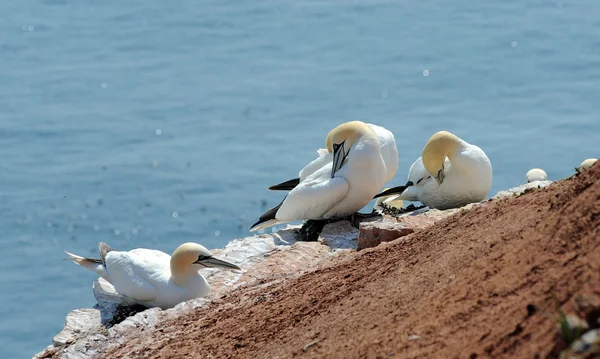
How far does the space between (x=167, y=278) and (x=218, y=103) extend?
23.4 ft

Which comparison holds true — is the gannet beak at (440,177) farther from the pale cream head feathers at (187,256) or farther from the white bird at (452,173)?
the pale cream head feathers at (187,256)

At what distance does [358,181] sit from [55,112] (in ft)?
22.7

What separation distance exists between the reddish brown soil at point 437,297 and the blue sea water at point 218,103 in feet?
16.1

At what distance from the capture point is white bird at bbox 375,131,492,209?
30.5ft

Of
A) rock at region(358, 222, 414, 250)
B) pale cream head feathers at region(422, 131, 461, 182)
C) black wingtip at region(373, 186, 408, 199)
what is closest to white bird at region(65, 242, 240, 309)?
rock at region(358, 222, 414, 250)

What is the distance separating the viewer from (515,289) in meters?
4.07

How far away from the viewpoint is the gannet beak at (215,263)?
7.61 metres

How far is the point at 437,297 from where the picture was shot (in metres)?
4.48

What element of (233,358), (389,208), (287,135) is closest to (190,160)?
(287,135)

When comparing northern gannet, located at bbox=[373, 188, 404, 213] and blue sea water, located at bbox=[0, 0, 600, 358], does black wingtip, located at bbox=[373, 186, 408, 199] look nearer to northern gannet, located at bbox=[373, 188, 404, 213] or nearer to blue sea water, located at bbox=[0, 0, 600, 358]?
northern gannet, located at bbox=[373, 188, 404, 213]

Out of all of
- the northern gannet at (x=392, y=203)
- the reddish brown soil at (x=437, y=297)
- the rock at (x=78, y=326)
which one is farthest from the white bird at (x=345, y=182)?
the reddish brown soil at (x=437, y=297)

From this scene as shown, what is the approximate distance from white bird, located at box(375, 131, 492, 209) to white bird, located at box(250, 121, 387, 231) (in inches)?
24.0

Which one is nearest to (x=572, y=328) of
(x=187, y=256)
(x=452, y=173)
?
(x=187, y=256)

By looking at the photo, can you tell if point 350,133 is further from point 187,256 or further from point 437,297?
point 437,297
